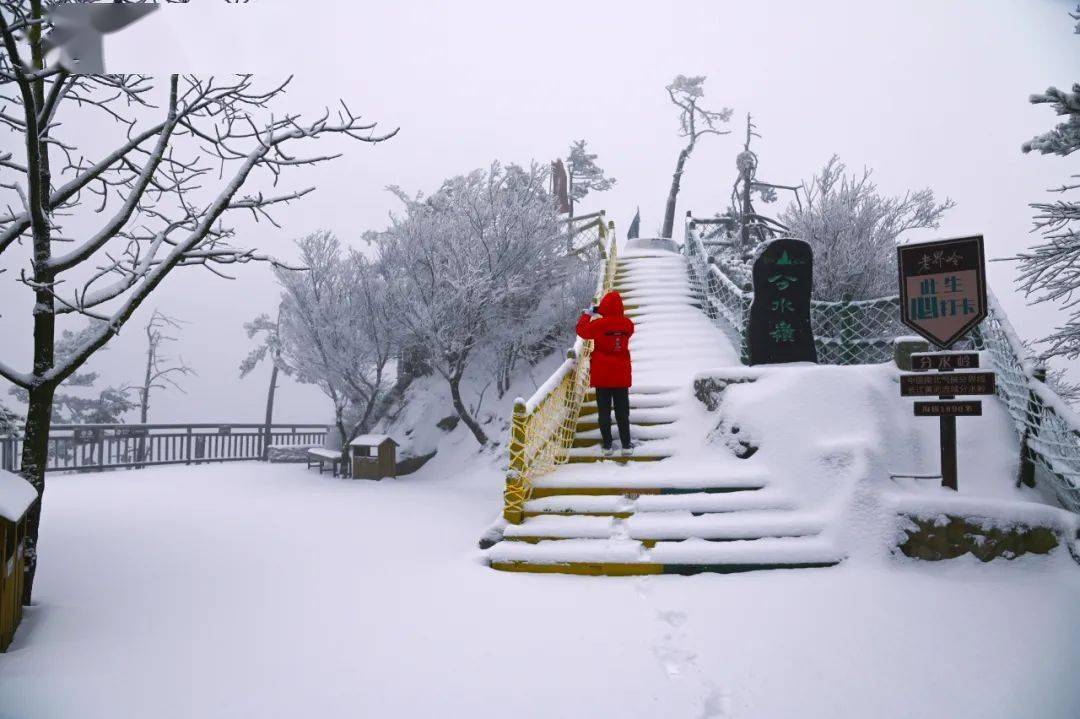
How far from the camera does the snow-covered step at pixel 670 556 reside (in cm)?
436

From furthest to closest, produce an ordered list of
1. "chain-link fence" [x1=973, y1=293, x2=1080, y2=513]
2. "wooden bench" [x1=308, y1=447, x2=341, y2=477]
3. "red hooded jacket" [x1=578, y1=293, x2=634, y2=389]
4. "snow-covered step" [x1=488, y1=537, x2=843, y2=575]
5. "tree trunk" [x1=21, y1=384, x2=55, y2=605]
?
"wooden bench" [x1=308, y1=447, x2=341, y2=477]
"red hooded jacket" [x1=578, y1=293, x2=634, y2=389]
"chain-link fence" [x1=973, y1=293, x2=1080, y2=513]
"snow-covered step" [x1=488, y1=537, x2=843, y2=575]
"tree trunk" [x1=21, y1=384, x2=55, y2=605]

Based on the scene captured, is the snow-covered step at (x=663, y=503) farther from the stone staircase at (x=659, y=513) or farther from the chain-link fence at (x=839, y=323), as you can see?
the chain-link fence at (x=839, y=323)

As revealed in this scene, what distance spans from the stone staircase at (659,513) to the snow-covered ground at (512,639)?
0.65 feet

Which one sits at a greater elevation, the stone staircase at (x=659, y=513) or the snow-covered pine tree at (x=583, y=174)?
the snow-covered pine tree at (x=583, y=174)

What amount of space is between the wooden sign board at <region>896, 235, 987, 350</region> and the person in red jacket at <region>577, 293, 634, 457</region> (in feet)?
9.03

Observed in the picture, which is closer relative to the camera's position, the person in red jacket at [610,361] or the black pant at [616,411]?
the person in red jacket at [610,361]

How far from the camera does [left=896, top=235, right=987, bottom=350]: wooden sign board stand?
199 inches

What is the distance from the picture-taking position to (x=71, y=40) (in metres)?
2.09

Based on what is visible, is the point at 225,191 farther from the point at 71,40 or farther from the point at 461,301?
the point at 461,301

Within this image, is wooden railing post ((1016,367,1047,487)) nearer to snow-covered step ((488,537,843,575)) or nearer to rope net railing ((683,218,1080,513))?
rope net railing ((683,218,1080,513))

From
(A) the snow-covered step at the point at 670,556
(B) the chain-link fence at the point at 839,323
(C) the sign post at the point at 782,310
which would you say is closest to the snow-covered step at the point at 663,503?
(A) the snow-covered step at the point at 670,556

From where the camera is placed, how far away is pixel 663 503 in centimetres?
520

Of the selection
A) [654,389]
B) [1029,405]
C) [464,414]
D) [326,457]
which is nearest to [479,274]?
[464,414]

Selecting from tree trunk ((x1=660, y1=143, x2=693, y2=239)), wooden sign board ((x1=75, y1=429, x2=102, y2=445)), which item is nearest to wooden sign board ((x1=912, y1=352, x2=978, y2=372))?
wooden sign board ((x1=75, y1=429, x2=102, y2=445))
